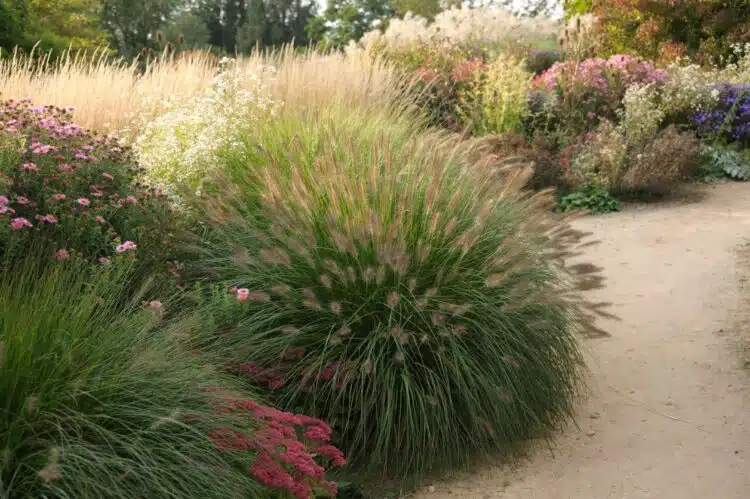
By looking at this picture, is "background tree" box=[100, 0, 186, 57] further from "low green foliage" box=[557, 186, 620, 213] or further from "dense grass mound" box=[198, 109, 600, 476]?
"dense grass mound" box=[198, 109, 600, 476]

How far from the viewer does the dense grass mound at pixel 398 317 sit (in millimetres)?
3871

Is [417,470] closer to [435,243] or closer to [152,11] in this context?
[435,243]

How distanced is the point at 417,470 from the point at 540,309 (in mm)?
1054

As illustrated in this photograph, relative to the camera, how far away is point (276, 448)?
309 cm

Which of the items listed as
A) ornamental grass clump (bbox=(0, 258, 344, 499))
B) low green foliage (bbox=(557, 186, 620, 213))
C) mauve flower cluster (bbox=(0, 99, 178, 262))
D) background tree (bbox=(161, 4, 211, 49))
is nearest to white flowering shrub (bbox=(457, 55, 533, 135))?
low green foliage (bbox=(557, 186, 620, 213))

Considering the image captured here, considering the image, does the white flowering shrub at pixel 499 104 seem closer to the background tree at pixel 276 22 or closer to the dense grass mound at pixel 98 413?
the dense grass mound at pixel 98 413

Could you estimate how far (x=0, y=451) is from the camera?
7.70 ft

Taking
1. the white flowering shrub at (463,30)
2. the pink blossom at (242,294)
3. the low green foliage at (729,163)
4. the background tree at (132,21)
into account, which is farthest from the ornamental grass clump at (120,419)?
the background tree at (132,21)

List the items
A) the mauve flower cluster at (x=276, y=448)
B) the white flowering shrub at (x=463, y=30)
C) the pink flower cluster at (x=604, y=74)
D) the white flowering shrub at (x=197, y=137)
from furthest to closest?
1. the white flowering shrub at (x=463, y=30)
2. the pink flower cluster at (x=604, y=74)
3. the white flowering shrub at (x=197, y=137)
4. the mauve flower cluster at (x=276, y=448)

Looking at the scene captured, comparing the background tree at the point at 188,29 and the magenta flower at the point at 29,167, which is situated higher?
the magenta flower at the point at 29,167

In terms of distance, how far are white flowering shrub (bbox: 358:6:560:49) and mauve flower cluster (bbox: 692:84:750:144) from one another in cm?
617

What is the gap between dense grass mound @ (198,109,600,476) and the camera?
387 centimetres

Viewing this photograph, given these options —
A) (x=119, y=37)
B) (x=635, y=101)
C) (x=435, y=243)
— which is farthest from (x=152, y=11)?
(x=435, y=243)

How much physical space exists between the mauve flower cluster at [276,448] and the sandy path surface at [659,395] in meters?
0.83
